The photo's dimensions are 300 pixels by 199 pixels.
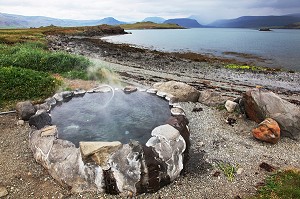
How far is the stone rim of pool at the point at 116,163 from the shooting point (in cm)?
821

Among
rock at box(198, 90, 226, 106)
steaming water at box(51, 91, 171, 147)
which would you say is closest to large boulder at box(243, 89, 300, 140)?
rock at box(198, 90, 226, 106)

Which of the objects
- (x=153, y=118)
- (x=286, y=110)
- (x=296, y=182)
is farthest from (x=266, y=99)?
(x=153, y=118)

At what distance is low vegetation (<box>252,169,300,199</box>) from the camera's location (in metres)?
8.25

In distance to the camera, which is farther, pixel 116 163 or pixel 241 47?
pixel 241 47

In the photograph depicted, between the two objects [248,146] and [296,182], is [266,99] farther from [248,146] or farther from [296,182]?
[296,182]

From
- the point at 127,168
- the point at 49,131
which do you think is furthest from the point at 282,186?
the point at 49,131

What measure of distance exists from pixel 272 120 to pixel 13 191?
11.3 meters

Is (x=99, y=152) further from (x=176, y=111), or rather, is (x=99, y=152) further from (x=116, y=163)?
(x=176, y=111)

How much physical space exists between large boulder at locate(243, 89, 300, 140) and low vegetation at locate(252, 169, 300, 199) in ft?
11.6

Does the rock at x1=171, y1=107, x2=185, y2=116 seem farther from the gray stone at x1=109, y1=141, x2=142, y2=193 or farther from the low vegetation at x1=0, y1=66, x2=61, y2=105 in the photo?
the low vegetation at x1=0, y1=66, x2=61, y2=105

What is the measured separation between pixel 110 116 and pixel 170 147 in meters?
4.04

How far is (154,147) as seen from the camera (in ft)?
28.7

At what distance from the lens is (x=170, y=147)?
893 cm

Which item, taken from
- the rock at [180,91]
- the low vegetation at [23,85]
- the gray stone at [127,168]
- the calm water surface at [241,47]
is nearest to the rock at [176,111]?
the gray stone at [127,168]
